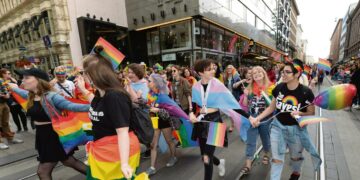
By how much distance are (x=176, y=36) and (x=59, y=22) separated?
10306 millimetres

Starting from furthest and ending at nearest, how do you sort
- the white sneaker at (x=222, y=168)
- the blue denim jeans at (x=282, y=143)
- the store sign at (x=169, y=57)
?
the store sign at (x=169, y=57)
the white sneaker at (x=222, y=168)
the blue denim jeans at (x=282, y=143)

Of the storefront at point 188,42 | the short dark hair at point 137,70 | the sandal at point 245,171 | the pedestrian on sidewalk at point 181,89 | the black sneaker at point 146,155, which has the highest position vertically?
the storefront at point 188,42

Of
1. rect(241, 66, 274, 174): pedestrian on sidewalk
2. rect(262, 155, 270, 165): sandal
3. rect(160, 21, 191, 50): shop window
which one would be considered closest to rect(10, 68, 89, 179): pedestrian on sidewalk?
rect(241, 66, 274, 174): pedestrian on sidewalk

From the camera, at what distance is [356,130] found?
5887mm

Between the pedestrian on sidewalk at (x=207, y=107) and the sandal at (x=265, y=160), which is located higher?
the pedestrian on sidewalk at (x=207, y=107)

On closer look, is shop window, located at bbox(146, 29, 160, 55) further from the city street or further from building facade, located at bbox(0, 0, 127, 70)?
the city street

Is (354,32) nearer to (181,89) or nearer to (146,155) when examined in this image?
(181,89)

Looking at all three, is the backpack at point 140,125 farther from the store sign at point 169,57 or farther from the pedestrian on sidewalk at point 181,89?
the store sign at point 169,57

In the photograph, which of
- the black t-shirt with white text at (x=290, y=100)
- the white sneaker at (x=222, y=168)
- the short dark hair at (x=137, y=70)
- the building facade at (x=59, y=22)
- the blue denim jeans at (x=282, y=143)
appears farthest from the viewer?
the building facade at (x=59, y=22)

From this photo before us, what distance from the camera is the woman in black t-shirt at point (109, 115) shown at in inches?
62.6

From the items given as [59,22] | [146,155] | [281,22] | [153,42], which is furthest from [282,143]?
[281,22]

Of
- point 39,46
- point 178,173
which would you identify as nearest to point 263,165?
point 178,173

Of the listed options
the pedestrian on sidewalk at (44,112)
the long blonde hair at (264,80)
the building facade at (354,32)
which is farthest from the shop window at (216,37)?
the building facade at (354,32)

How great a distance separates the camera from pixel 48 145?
103 inches
